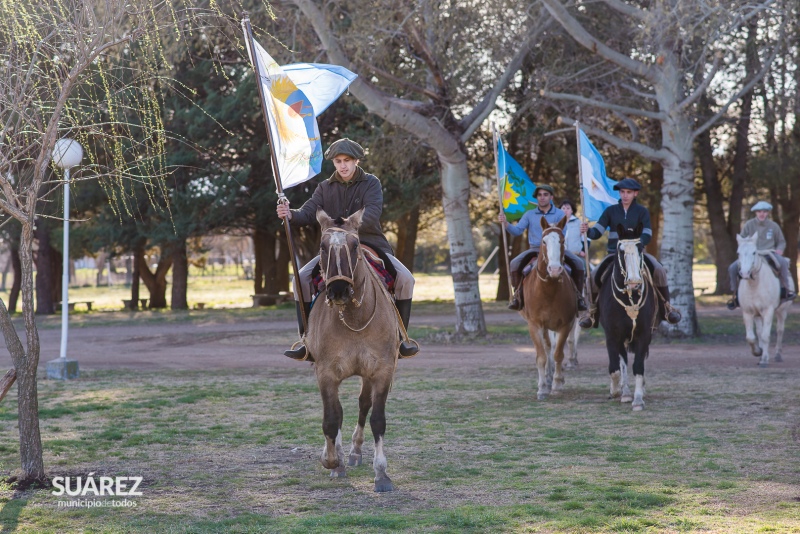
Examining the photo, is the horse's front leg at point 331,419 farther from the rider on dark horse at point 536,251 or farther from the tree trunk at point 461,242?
the tree trunk at point 461,242

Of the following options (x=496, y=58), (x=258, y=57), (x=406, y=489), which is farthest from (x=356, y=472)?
(x=496, y=58)

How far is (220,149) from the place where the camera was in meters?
34.9

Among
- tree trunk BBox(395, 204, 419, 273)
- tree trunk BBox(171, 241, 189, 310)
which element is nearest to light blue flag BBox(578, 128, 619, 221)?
tree trunk BBox(395, 204, 419, 273)

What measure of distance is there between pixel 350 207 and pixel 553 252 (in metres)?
4.42

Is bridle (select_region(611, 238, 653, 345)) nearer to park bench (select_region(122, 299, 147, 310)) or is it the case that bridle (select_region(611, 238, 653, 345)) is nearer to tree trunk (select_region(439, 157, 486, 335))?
tree trunk (select_region(439, 157, 486, 335))

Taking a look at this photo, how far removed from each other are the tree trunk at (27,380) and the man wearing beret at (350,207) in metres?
2.19

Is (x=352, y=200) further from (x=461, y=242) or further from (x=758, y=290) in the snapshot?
(x=461, y=242)

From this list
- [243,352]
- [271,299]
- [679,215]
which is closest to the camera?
A: [243,352]

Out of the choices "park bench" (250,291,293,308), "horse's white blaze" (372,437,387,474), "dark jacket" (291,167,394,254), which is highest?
"dark jacket" (291,167,394,254)

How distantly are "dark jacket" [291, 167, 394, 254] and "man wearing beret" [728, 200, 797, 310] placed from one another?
34.5 ft

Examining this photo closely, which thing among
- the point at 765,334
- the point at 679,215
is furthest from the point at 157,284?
the point at 765,334

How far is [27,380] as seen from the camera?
8.12 m

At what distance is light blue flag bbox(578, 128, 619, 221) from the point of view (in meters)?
15.8

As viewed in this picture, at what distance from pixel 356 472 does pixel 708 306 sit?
28.0 m
